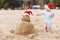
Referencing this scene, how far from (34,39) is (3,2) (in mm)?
27228

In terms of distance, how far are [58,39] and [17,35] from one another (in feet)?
4.49

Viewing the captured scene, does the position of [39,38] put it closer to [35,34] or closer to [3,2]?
[35,34]

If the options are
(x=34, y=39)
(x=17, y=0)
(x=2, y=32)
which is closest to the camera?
(x=34, y=39)

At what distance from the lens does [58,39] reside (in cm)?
803

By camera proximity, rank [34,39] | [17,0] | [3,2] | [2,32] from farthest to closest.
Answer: [17,0] → [3,2] → [2,32] → [34,39]

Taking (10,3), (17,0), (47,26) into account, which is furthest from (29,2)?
(47,26)

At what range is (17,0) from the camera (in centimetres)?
3812

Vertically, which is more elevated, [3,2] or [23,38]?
[23,38]

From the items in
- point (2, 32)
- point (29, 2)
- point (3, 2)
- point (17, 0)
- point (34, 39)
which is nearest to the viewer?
point (34, 39)

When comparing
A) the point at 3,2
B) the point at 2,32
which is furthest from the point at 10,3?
the point at 2,32

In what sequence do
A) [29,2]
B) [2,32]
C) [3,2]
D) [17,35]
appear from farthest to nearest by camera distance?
[29,2]
[3,2]
[2,32]
[17,35]

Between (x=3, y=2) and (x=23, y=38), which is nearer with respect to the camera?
(x=23, y=38)

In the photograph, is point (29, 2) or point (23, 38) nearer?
point (23, 38)

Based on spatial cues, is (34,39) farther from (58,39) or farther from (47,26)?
(47,26)
